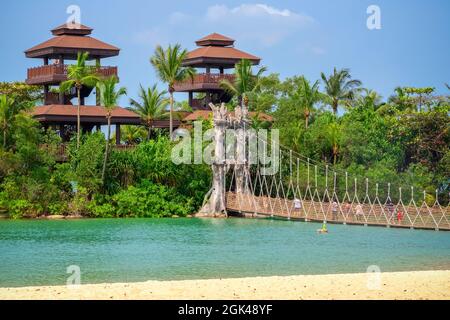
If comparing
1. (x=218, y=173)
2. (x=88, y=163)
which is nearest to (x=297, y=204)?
(x=218, y=173)

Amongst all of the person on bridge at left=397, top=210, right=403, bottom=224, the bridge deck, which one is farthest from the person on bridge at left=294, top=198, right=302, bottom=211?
the person on bridge at left=397, top=210, right=403, bottom=224

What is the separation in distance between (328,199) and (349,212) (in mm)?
4295

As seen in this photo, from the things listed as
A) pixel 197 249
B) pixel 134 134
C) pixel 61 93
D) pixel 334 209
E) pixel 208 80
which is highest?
pixel 208 80

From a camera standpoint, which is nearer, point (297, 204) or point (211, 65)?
point (297, 204)

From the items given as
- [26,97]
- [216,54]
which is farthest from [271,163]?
[26,97]

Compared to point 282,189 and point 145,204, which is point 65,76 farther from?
point 282,189

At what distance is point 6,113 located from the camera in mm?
50688

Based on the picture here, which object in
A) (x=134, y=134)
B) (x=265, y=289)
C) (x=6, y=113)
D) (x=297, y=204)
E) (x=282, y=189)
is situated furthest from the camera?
(x=134, y=134)

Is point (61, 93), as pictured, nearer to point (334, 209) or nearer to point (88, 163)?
point (88, 163)

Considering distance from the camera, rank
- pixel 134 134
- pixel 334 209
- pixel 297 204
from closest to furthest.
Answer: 1. pixel 334 209
2. pixel 297 204
3. pixel 134 134

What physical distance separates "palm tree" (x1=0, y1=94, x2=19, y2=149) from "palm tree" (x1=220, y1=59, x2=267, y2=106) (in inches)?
512

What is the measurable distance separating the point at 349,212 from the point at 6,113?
17303 mm

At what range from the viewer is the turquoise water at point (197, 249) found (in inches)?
1155

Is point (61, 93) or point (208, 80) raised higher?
point (208, 80)
